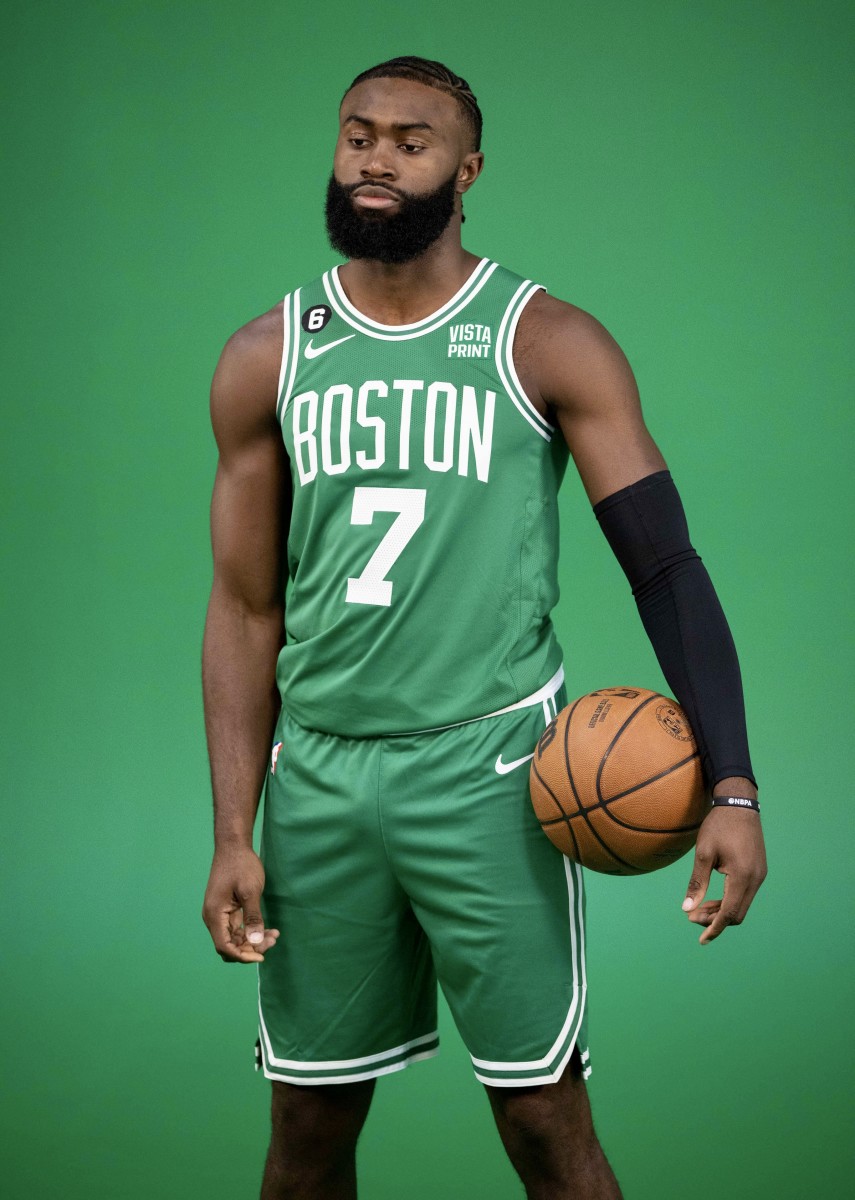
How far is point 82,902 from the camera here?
16.3 ft

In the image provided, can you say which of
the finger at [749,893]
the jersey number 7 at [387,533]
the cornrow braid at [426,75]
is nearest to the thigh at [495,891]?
the jersey number 7 at [387,533]

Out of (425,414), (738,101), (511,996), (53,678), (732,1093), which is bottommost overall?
(732,1093)

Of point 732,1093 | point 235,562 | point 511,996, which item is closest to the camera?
point 511,996

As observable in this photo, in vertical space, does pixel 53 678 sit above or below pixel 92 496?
below

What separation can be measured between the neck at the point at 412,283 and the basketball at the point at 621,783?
712mm

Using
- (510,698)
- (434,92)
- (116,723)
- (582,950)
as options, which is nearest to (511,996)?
(582,950)

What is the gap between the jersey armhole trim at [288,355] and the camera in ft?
8.93

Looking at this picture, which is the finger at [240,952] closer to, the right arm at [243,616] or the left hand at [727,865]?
the right arm at [243,616]

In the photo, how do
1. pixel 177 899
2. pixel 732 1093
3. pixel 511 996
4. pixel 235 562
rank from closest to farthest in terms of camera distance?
pixel 511 996, pixel 235 562, pixel 732 1093, pixel 177 899

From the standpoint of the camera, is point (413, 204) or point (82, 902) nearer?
point (413, 204)

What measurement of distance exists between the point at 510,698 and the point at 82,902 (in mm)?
2748

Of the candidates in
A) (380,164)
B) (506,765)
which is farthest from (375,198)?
(506,765)

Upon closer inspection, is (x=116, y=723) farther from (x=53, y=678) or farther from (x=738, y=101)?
(x=738, y=101)

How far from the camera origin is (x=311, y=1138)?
2766mm
